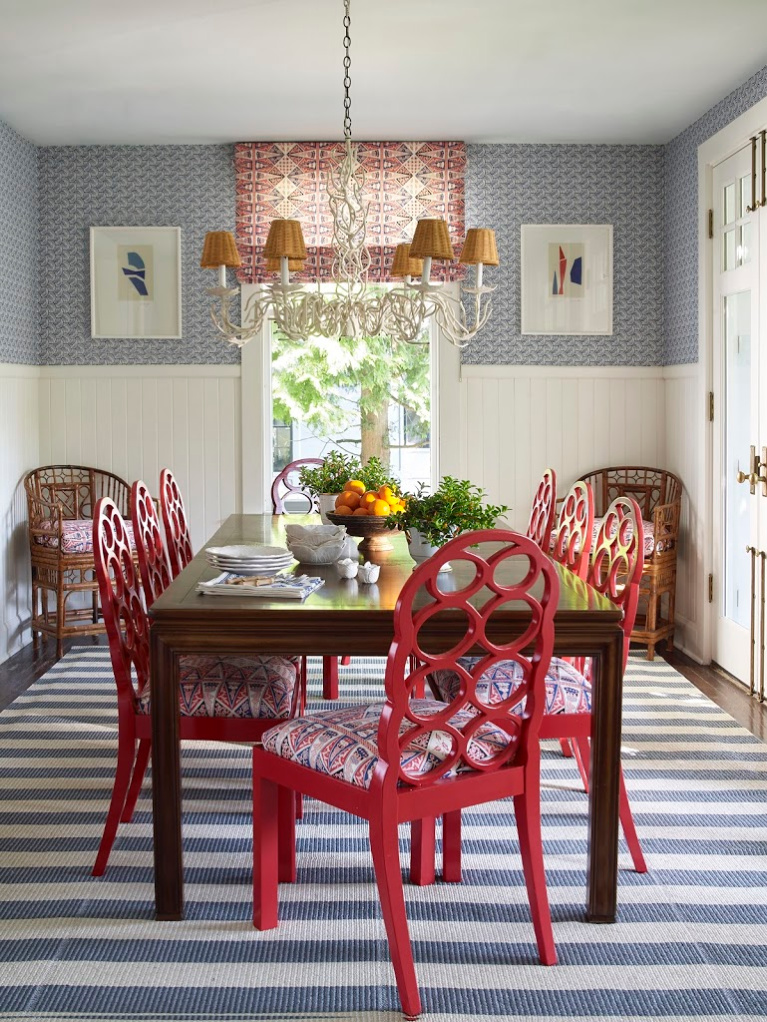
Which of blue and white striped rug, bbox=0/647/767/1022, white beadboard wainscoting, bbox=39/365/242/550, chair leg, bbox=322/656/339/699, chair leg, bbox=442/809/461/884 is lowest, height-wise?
blue and white striped rug, bbox=0/647/767/1022

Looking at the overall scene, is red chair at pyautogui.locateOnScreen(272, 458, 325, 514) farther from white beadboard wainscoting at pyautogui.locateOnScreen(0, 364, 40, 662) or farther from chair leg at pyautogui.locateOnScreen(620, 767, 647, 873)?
chair leg at pyautogui.locateOnScreen(620, 767, 647, 873)

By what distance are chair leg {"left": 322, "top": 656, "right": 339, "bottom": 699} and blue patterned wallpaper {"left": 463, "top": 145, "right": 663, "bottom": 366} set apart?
217 centimetres

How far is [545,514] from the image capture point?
413 centimetres

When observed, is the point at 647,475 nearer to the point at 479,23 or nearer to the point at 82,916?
the point at 479,23

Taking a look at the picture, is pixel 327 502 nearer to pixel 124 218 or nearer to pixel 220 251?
pixel 220 251

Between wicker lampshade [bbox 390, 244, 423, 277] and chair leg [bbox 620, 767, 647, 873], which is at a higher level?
wicker lampshade [bbox 390, 244, 423, 277]

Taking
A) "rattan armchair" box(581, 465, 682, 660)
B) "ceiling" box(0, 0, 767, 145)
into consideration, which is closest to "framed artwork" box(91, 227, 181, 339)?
"ceiling" box(0, 0, 767, 145)

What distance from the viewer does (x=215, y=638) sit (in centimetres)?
253

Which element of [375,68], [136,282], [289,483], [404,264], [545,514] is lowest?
[545,514]

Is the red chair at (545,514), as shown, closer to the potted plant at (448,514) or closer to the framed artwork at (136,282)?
the potted plant at (448,514)

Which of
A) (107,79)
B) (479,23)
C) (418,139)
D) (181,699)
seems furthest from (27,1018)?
(418,139)

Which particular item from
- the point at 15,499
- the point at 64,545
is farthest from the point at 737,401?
the point at 15,499

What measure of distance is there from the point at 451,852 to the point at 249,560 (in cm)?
99

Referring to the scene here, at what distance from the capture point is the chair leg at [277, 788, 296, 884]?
274 centimetres
